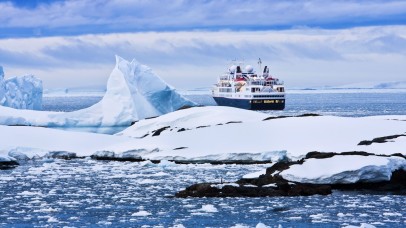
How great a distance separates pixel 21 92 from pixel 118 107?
872 inches

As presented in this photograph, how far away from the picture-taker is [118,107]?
Result: 48719 millimetres

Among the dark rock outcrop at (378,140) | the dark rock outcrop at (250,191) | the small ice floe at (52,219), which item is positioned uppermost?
the dark rock outcrop at (378,140)

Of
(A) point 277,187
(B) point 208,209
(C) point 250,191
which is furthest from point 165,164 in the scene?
(B) point 208,209

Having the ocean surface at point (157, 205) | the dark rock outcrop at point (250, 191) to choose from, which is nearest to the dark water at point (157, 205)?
the ocean surface at point (157, 205)

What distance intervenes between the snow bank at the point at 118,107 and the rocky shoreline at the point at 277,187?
25.3m

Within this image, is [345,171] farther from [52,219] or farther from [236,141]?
[236,141]

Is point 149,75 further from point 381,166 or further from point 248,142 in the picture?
point 381,166

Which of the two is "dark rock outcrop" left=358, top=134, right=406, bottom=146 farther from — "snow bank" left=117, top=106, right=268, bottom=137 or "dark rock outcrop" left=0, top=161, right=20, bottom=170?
"dark rock outcrop" left=0, top=161, right=20, bottom=170

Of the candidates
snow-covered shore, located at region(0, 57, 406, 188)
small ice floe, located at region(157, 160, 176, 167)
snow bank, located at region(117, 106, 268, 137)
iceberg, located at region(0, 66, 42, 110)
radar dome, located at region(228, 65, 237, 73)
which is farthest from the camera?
radar dome, located at region(228, 65, 237, 73)

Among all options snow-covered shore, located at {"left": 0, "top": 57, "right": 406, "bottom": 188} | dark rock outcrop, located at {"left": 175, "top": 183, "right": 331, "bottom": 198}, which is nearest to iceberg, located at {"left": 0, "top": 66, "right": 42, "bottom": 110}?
snow-covered shore, located at {"left": 0, "top": 57, "right": 406, "bottom": 188}

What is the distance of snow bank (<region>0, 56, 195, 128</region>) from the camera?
48.8m

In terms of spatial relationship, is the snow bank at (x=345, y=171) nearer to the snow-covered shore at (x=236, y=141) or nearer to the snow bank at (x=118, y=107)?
the snow-covered shore at (x=236, y=141)

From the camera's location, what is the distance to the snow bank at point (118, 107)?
160 ft

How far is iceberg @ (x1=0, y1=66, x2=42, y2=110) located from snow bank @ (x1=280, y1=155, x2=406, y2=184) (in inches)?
1810
